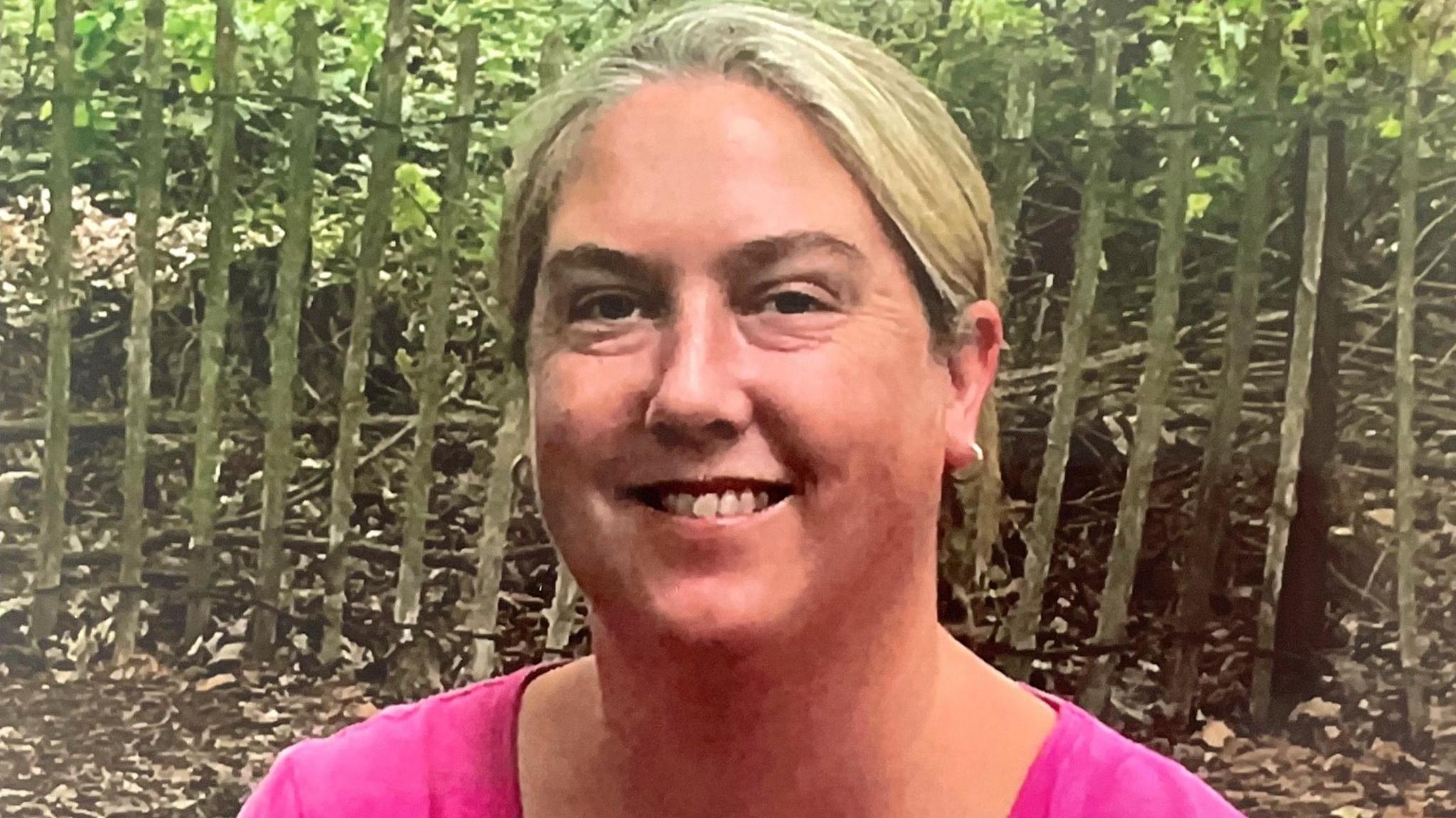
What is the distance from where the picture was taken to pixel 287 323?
0.97 metres

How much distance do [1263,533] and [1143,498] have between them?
0.26 feet

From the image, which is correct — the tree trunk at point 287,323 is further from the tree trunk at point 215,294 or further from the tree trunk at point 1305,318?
the tree trunk at point 1305,318

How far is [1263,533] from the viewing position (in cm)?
92

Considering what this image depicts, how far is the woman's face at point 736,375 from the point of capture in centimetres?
76

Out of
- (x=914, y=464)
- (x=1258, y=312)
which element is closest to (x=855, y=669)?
(x=914, y=464)

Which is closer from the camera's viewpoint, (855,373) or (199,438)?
(855,373)

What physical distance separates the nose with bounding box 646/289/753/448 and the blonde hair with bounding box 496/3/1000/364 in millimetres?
112

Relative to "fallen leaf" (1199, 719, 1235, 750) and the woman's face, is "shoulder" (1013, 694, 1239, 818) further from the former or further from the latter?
the woman's face

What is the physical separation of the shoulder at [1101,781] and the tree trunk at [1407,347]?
0.65ft

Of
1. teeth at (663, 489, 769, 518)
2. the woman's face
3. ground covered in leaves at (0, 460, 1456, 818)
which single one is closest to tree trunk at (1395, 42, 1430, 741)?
ground covered in leaves at (0, 460, 1456, 818)

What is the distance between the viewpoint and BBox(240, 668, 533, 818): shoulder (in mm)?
891

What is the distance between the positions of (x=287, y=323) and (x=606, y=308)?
294mm

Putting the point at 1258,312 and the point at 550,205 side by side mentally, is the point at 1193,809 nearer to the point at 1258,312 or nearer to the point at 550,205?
the point at 1258,312

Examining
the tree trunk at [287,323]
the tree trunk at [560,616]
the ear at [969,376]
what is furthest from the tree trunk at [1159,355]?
the tree trunk at [287,323]
